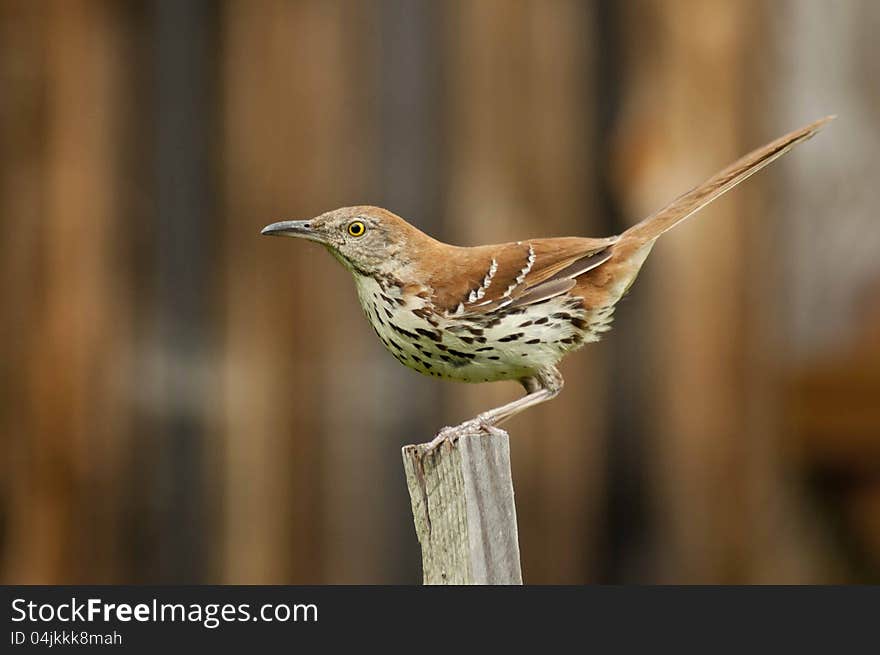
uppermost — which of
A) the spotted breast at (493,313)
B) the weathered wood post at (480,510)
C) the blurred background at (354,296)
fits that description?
the blurred background at (354,296)

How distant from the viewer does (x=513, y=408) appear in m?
3.50

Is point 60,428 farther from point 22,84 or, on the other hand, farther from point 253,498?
point 22,84

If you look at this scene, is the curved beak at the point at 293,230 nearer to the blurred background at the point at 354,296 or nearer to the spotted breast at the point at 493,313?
the spotted breast at the point at 493,313

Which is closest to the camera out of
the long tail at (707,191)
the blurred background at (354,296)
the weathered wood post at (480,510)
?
the weathered wood post at (480,510)

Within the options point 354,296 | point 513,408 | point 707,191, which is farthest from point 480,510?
point 354,296

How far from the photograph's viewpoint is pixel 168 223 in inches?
241

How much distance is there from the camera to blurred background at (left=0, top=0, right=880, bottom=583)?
232 inches

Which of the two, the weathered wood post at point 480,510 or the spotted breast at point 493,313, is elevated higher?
the spotted breast at point 493,313

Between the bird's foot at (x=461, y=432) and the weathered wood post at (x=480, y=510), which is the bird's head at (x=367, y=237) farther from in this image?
the weathered wood post at (x=480, y=510)

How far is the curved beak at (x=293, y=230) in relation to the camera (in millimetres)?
3484

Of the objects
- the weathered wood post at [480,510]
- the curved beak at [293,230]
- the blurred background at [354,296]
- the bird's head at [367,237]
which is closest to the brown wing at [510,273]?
the bird's head at [367,237]

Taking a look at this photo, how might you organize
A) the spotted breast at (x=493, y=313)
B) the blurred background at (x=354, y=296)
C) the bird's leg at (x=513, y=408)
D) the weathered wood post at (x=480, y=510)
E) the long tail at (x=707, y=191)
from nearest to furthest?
1. the weathered wood post at (x=480, y=510)
2. the bird's leg at (x=513, y=408)
3. the spotted breast at (x=493, y=313)
4. the long tail at (x=707, y=191)
5. the blurred background at (x=354, y=296)

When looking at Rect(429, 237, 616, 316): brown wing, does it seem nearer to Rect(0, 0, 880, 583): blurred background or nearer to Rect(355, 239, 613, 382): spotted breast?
Rect(355, 239, 613, 382): spotted breast

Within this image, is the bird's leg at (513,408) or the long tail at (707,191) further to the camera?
the long tail at (707,191)
